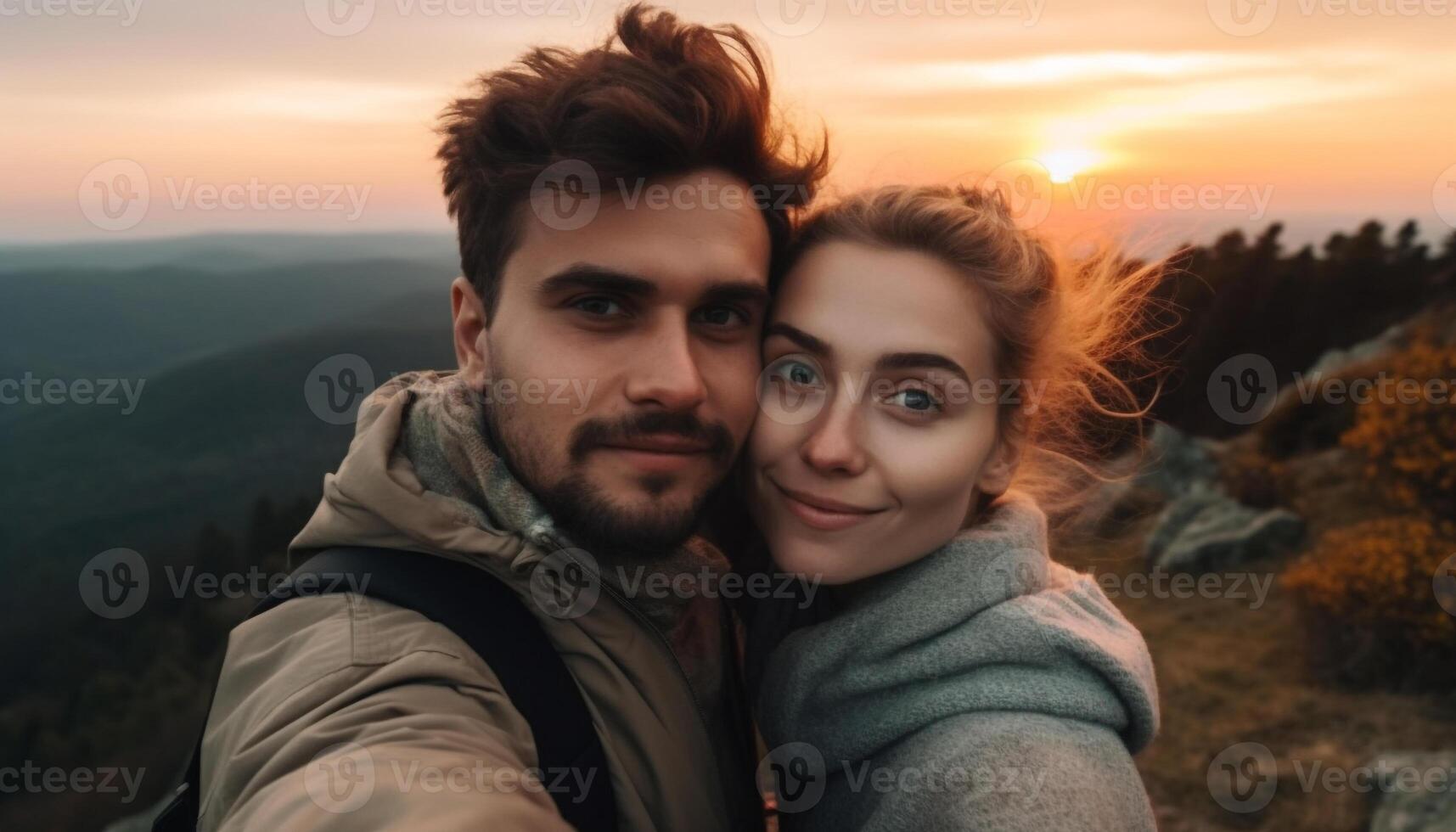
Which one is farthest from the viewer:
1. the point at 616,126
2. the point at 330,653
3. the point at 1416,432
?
the point at 1416,432

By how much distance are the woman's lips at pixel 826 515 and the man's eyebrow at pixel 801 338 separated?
303 millimetres

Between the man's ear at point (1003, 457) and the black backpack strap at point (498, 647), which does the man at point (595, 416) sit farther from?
the man's ear at point (1003, 457)

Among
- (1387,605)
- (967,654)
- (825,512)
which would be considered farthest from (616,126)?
(1387,605)

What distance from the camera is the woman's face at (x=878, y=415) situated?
1.96 meters

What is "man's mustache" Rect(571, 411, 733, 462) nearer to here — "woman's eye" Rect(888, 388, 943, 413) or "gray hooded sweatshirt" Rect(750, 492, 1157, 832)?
"woman's eye" Rect(888, 388, 943, 413)

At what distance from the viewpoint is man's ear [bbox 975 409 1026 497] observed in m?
2.18

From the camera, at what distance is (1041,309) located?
6.99 feet

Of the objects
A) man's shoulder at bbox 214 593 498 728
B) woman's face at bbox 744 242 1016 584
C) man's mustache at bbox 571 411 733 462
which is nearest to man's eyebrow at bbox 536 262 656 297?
man's mustache at bbox 571 411 733 462

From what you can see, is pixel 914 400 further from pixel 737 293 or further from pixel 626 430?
pixel 626 430

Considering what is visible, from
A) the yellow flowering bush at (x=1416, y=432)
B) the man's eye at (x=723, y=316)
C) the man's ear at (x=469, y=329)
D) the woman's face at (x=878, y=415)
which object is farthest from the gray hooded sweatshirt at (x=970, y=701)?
the yellow flowering bush at (x=1416, y=432)

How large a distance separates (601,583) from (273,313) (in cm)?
597

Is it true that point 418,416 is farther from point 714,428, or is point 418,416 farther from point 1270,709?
point 1270,709

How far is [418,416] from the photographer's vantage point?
6.29 feet

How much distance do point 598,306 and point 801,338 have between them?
43 cm
